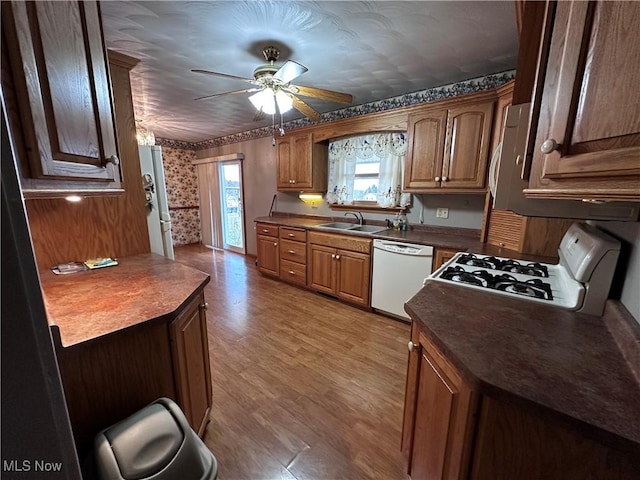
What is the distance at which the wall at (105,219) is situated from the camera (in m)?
1.65

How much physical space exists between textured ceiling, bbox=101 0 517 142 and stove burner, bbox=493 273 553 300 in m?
1.50

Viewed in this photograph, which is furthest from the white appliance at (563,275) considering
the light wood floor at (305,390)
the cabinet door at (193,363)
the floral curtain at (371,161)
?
the floral curtain at (371,161)

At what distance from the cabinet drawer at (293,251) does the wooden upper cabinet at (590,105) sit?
2.87m

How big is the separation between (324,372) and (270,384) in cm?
41

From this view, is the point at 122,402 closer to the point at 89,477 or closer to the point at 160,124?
the point at 89,477

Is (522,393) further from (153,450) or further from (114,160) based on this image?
(114,160)

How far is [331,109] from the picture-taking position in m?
3.56

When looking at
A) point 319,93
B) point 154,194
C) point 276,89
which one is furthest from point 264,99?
point 154,194

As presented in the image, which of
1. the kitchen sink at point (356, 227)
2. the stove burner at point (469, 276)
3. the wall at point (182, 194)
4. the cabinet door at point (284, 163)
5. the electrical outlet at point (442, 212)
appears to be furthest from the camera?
the wall at point (182, 194)

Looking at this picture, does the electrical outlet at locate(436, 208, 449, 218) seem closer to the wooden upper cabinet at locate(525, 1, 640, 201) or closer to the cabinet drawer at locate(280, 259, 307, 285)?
the cabinet drawer at locate(280, 259, 307, 285)

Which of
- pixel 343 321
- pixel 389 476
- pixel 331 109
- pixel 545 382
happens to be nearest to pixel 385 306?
pixel 343 321

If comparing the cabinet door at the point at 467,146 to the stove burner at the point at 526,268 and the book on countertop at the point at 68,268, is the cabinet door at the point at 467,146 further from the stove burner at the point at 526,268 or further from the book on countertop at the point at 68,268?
the book on countertop at the point at 68,268

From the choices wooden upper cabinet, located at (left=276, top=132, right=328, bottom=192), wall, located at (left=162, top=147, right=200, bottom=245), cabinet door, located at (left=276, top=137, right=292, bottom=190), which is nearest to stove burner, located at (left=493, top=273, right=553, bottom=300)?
wooden upper cabinet, located at (left=276, top=132, right=328, bottom=192)

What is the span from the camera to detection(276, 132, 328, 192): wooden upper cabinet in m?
3.62
